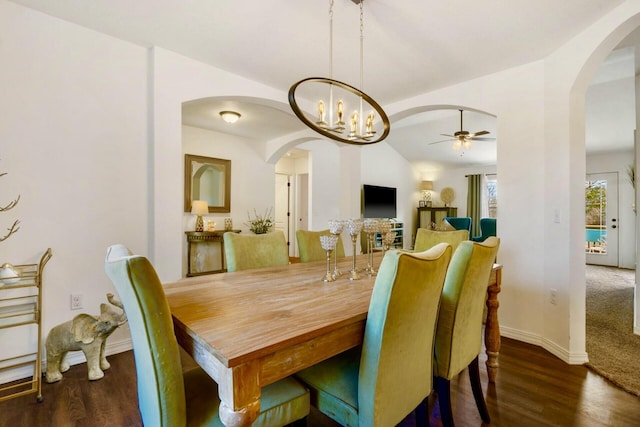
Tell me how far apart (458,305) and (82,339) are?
2.22 meters

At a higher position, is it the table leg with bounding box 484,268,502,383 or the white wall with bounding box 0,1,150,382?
the white wall with bounding box 0,1,150,382

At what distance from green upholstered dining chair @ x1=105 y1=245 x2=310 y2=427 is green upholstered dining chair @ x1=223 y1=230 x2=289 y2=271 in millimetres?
1022

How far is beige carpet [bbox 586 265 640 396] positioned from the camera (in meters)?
1.99

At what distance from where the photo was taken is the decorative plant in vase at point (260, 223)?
16.8 ft

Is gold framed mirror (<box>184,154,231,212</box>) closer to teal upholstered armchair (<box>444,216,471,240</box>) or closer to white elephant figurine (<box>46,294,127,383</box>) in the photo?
white elephant figurine (<box>46,294,127,383</box>)

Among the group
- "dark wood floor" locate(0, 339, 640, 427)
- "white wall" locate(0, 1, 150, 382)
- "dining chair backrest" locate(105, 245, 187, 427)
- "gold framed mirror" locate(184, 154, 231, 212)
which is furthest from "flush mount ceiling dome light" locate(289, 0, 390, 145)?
"gold framed mirror" locate(184, 154, 231, 212)

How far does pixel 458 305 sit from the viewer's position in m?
1.37

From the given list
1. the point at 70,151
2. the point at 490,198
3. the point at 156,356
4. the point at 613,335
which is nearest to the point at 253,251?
the point at 156,356

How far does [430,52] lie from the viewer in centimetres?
246

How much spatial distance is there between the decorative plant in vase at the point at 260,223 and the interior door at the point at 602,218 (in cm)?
610

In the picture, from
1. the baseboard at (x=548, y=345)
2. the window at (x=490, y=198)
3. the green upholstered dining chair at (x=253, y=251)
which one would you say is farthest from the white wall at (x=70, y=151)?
the window at (x=490, y=198)

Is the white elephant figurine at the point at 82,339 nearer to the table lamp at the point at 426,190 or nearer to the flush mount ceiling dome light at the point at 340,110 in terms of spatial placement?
the flush mount ceiling dome light at the point at 340,110

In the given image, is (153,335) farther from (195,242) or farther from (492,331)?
(195,242)

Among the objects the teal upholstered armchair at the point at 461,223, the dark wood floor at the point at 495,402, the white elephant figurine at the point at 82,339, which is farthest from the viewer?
the teal upholstered armchair at the point at 461,223
